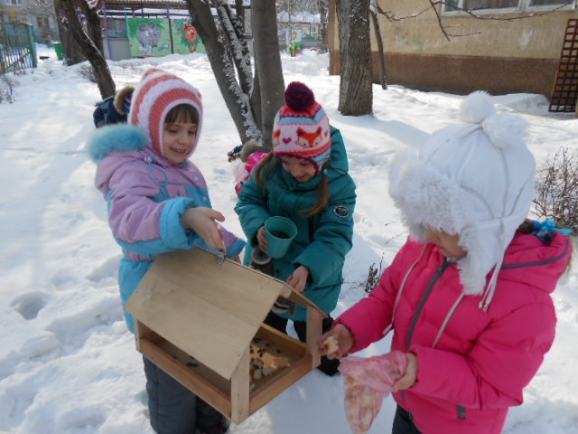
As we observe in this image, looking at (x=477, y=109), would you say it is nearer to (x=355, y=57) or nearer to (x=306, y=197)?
(x=306, y=197)

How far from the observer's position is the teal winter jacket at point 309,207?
6.51 feet

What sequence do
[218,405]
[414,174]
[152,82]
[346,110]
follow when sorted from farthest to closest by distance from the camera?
[346,110], [152,82], [218,405], [414,174]

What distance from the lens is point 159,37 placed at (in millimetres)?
24688

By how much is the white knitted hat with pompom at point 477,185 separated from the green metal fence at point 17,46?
18.8 metres

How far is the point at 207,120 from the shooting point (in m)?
8.16

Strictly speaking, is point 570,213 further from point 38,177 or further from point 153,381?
point 38,177

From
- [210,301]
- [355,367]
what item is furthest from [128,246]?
[355,367]

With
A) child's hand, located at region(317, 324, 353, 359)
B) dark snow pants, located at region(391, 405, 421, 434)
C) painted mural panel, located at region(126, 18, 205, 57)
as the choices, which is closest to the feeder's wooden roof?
child's hand, located at region(317, 324, 353, 359)

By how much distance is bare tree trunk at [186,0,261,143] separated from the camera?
→ 11.5ft

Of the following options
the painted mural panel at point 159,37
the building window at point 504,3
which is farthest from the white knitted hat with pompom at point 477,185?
the painted mural panel at point 159,37

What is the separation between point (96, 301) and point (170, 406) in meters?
1.34

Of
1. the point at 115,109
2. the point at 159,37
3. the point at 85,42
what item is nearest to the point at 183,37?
the point at 159,37

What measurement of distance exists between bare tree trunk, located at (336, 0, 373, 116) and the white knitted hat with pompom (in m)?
6.52

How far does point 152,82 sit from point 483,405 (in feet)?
5.17
